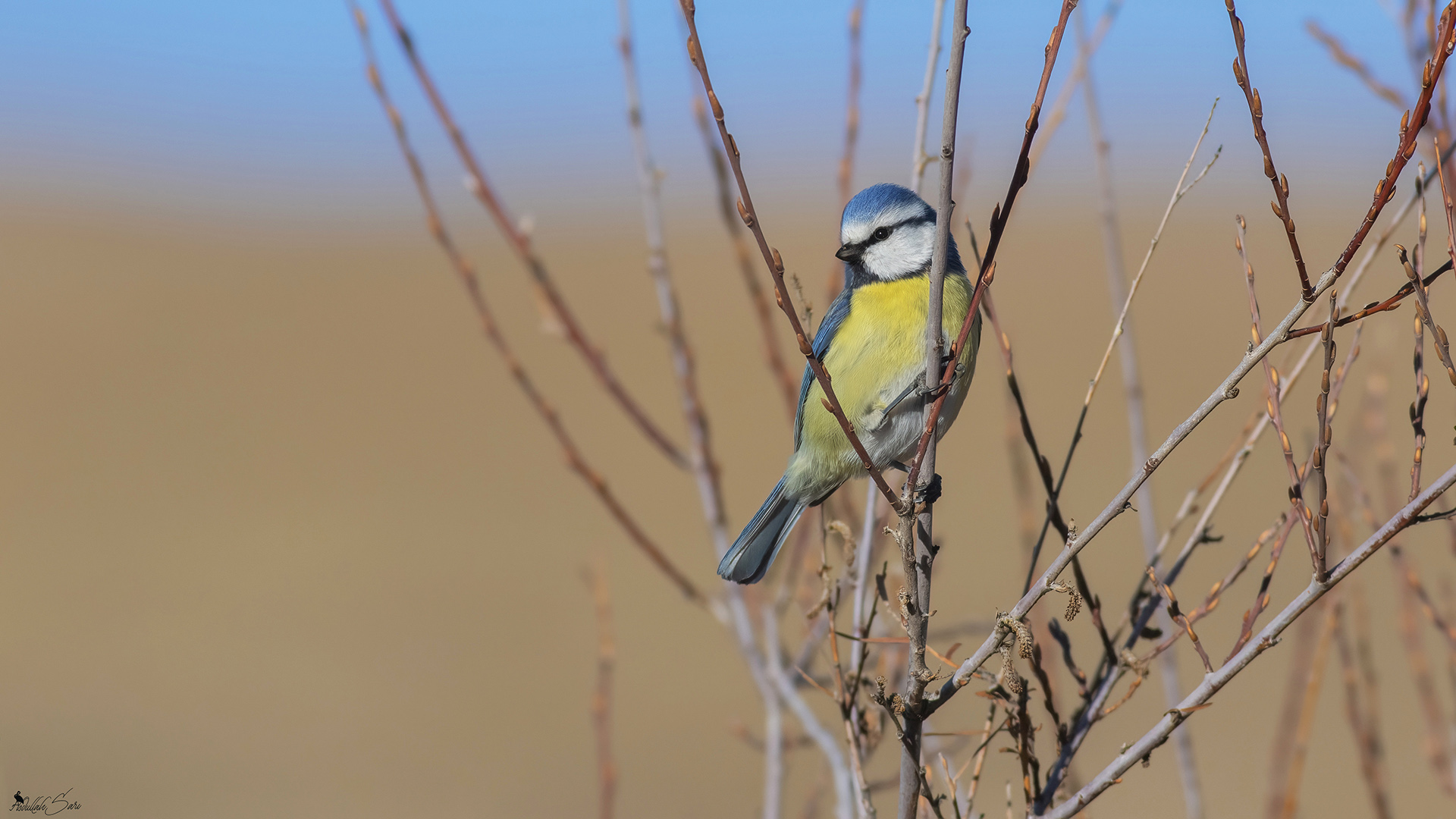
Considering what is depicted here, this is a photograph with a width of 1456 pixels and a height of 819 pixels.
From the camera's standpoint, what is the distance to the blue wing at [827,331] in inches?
127

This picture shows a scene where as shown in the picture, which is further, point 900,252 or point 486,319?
point 900,252

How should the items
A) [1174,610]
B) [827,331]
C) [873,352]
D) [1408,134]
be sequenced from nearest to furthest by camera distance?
[1408,134], [1174,610], [873,352], [827,331]

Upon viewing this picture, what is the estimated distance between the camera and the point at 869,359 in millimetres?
2977

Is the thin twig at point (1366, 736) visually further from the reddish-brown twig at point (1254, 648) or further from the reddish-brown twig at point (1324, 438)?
the reddish-brown twig at point (1324, 438)

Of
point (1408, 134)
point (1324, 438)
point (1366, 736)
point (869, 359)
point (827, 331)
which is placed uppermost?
point (827, 331)

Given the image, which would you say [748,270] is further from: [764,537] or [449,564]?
[449,564]

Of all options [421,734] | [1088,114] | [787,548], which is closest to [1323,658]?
[1088,114]

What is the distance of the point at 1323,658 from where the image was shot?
2293mm

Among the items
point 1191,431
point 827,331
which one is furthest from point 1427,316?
point 827,331

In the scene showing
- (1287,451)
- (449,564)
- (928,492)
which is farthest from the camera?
(449,564)

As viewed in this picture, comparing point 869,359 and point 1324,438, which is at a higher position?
point 869,359

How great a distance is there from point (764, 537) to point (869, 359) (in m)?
0.65

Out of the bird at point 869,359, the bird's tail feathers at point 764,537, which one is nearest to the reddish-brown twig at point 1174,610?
the bird at point 869,359

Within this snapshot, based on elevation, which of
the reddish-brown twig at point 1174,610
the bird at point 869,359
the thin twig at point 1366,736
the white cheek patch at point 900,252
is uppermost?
the white cheek patch at point 900,252
